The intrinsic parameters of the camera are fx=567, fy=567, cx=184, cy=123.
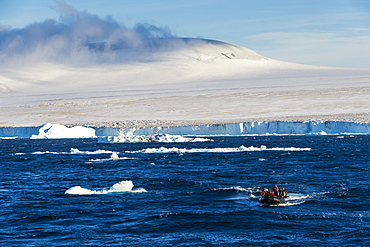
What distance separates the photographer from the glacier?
222 feet

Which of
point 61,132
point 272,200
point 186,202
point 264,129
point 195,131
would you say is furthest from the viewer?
point 61,132

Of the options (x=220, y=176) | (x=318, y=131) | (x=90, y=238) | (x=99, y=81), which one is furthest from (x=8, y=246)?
(x=99, y=81)

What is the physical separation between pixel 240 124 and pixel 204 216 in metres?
52.5

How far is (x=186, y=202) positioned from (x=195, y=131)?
51.3 metres

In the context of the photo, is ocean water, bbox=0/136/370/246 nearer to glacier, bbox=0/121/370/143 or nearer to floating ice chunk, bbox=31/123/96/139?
glacier, bbox=0/121/370/143

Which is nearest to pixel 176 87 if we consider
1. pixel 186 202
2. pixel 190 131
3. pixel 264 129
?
pixel 190 131

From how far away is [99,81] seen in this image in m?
148

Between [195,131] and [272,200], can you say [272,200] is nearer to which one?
[272,200]

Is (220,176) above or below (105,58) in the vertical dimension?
below

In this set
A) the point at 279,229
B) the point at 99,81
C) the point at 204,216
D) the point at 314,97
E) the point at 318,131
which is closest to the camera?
the point at 279,229

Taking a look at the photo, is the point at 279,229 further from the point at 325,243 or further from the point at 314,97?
the point at 314,97

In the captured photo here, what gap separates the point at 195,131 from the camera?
7681 cm

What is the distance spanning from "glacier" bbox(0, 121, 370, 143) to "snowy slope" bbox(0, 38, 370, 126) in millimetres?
6012

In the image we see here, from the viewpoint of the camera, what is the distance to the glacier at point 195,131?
222 ft
